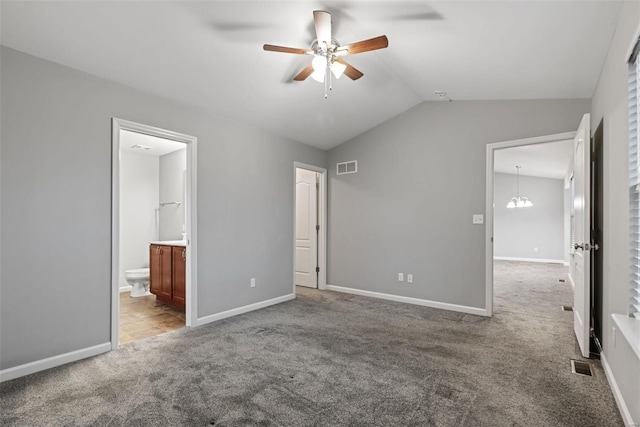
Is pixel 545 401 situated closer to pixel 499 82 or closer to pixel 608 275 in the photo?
A: pixel 608 275

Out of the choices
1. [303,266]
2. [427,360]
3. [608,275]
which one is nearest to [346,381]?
[427,360]

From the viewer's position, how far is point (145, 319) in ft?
13.1

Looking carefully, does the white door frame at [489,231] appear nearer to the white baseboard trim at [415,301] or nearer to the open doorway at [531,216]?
the white baseboard trim at [415,301]

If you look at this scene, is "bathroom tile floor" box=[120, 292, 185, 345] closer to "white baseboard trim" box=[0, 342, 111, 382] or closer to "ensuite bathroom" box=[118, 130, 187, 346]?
"ensuite bathroom" box=[118, 130, 187, 346]

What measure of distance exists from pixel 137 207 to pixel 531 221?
10375mm

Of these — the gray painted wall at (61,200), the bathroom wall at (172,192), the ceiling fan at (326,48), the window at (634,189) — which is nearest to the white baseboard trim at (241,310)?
the gray painted wall at (61,200)

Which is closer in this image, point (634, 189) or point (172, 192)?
point (634, 189)

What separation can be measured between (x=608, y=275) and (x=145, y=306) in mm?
5029

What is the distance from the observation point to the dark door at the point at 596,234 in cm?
289

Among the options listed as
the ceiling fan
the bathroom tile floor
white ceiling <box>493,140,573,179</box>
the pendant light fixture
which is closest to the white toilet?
the bathroom tile floor

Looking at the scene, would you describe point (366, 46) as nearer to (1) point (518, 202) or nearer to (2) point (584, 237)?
(2) point (584, 237)

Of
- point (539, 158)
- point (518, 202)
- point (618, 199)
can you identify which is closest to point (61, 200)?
point (618, 199)

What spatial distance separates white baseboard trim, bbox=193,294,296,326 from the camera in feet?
12.5

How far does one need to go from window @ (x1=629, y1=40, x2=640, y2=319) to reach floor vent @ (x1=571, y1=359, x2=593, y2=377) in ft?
2.91
